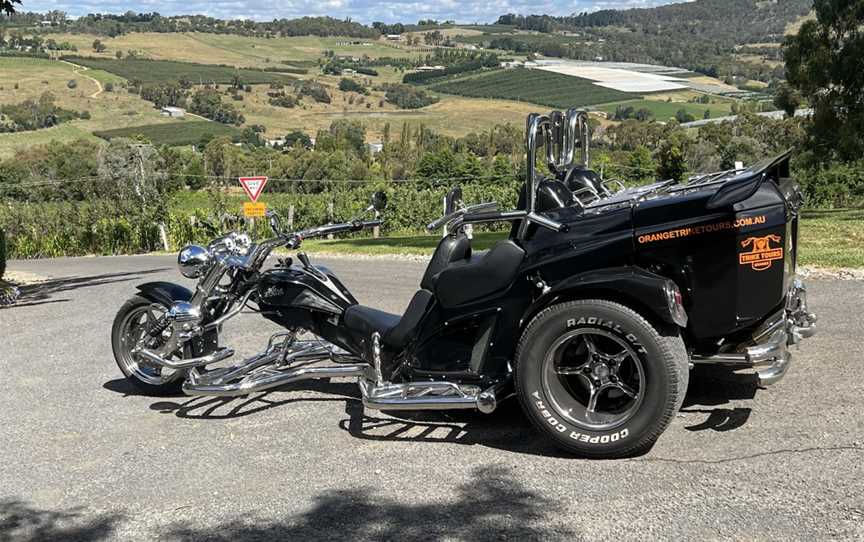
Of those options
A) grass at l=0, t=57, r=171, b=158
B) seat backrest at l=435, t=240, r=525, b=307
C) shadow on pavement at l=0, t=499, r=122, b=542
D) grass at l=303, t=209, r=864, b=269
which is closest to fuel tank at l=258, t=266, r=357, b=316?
seat backrest at l=435, t=240, r=525, b=307

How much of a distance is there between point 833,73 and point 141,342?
71.4 ft

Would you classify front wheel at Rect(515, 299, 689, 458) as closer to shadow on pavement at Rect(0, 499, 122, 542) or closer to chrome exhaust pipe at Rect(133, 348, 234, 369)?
shadow on pavement at Rect(0, 499, 122, 542)

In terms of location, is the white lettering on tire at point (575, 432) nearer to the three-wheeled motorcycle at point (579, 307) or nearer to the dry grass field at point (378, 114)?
the three-wheeled motorcycle at point (579, 307)

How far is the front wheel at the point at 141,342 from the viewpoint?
679 cm

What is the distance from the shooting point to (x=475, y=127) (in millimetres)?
115188

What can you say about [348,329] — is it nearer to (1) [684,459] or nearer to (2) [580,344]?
(2) [580,344]

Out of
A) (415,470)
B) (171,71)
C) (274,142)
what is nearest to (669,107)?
(274,142)

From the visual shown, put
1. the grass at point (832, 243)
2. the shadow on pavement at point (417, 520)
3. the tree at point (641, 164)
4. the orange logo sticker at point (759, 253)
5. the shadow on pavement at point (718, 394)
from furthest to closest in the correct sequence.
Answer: the tree at point (641, 164), the grass at point (832, 243), the shadow on pavement at point (718, 394), the orange logo sticker at point (759, 253), the shadow on pavement at point (417, 520)

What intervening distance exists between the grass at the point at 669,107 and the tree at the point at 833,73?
2647 inches

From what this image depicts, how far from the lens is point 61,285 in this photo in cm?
1523

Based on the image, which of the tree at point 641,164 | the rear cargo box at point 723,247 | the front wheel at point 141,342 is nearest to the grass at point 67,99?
the tree at point 641,164

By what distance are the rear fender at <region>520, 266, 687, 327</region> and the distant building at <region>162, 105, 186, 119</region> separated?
12769cm

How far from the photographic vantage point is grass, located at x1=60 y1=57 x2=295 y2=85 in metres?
151

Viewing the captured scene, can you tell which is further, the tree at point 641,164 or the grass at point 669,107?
the grass at point 669,107
